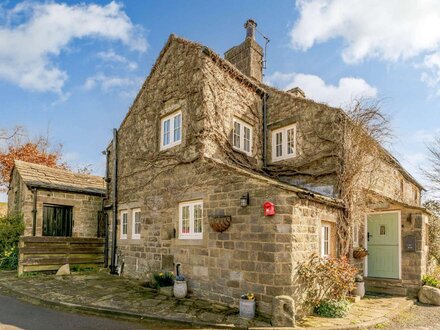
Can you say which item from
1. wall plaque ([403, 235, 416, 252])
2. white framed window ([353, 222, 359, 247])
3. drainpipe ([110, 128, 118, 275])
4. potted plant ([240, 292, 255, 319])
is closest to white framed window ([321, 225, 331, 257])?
white framed window ([353, 222, 359, 247])

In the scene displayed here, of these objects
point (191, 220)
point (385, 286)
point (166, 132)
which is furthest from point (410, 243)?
point (166, 132)

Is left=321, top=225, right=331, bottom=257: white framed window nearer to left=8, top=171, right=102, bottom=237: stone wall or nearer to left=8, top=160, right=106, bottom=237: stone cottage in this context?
left=8, top=160, right=106, bottom=237: stone cottage

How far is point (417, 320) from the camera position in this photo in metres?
8.09

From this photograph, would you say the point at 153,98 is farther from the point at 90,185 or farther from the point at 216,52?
the point at 90,185

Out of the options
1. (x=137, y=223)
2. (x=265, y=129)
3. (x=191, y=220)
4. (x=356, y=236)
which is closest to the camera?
(x=191, y=220)

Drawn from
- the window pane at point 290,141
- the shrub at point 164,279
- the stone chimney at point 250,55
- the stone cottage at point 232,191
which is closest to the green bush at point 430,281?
the stone cottage at point 232,191

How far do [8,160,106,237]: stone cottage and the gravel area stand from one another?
1362 centimetres

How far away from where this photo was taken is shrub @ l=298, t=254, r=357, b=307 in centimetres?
784

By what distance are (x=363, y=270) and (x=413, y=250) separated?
1.76 meters

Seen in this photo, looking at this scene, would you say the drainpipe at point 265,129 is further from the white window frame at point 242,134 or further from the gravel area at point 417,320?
the gravel area at point 417,320

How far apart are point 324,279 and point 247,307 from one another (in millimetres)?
2067

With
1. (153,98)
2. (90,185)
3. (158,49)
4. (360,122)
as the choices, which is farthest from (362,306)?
(90,185)

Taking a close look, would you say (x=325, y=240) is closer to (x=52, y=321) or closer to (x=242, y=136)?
(x=242, y=136)

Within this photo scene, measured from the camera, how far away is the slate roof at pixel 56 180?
49.6 feet
